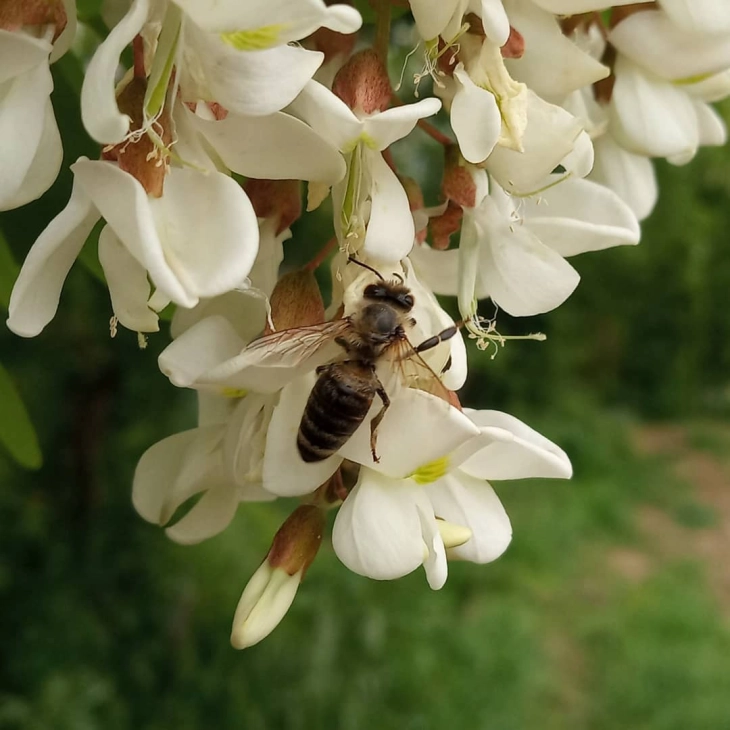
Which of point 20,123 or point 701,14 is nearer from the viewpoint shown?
point 20,123

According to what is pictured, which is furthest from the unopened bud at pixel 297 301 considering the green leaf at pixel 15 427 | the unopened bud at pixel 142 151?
the green leaf at pixel 15 427

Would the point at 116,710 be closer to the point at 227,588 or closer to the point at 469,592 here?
the point at 227,588

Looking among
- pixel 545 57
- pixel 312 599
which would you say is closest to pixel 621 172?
pixel 545 57

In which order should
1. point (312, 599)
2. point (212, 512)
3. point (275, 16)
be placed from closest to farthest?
point (275, 16) → point (212, 512) → point (312, 599)

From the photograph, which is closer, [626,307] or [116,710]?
[116,710]

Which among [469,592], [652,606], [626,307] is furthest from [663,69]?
[626,307]

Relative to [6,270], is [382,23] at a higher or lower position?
higher

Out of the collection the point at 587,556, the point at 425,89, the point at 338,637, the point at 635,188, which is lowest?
the point at 587,556

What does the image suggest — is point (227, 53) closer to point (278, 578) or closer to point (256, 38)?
point (256, 38)
